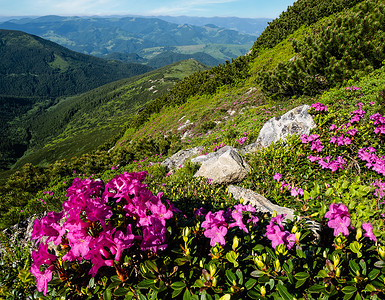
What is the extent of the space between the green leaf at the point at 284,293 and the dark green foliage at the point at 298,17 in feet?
96.3

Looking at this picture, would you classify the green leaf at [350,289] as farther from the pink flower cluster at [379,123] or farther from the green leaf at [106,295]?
the pink flower cluster at [379,123]

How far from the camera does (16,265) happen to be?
2670 mm

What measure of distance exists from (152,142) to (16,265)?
14.5 metres

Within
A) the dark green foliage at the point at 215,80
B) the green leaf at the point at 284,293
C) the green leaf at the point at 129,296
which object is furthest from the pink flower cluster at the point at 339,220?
the dark green foliage at the point at 215,80

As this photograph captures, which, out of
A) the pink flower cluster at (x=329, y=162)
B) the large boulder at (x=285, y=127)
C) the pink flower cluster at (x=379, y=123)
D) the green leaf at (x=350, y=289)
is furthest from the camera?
the large boulder at (x=285, y=127)

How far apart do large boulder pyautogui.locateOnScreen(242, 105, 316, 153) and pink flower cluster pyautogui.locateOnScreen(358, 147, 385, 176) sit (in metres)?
2.08

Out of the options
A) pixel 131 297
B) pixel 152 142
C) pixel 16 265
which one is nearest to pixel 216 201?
pixel 131 297

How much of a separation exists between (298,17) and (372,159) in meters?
32.3

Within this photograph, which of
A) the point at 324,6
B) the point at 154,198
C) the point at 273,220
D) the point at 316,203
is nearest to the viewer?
the point at 154,198

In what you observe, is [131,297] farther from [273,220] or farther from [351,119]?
[351,119]

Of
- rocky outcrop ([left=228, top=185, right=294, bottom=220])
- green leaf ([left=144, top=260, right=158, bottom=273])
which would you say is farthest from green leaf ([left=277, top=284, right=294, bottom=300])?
rocky outcrop ([left=228, top=185, right=294, bottom=220])

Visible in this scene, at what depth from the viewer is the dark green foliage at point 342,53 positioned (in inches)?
381

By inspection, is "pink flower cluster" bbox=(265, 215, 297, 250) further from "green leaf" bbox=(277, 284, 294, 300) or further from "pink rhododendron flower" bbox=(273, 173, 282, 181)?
"pink rhododendron flower" bbox=(273, 173, 282, 181)

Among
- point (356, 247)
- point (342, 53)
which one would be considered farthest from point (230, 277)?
point (342, 53)
